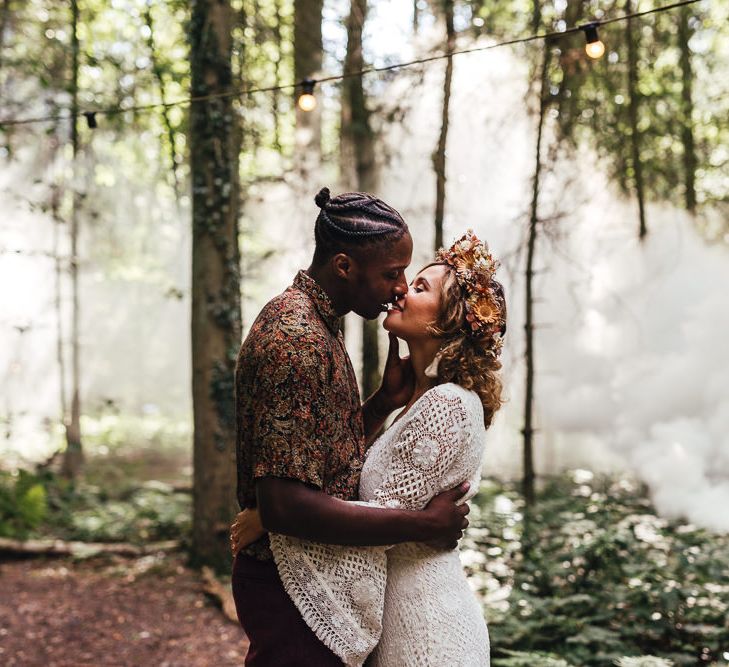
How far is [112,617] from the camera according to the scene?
595cm

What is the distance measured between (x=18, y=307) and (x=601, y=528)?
14919mm

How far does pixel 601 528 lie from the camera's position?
6.05m

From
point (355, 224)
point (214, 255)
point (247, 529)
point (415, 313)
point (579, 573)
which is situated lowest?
point (579, 573)

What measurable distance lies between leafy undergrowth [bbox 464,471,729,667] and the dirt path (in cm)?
203

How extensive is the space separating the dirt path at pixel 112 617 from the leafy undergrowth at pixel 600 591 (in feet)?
6.67

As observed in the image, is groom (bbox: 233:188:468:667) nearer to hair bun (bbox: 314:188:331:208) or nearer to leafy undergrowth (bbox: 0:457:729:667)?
hair bun (bbox: 314:188:331:208)

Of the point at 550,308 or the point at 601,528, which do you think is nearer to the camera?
the point at 601,528

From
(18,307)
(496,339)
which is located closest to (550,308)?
(496,339)

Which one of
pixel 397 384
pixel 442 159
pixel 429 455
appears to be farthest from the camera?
pixel 442 159

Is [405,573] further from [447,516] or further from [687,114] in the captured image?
[687,114]

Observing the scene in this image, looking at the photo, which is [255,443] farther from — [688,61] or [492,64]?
[688,61]

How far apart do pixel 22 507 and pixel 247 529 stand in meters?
6.78

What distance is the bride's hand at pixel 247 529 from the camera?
216 centimetres

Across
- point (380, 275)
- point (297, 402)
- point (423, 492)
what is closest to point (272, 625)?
point (423, 492)
